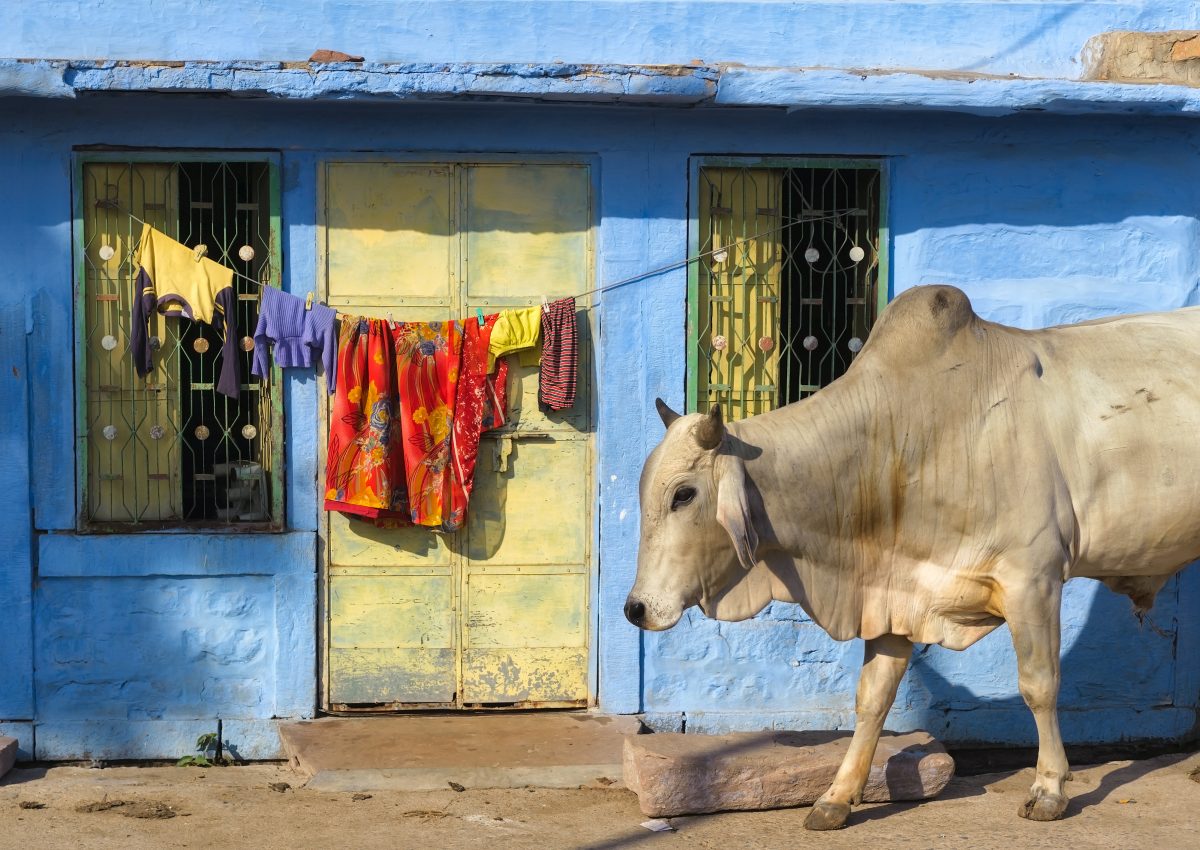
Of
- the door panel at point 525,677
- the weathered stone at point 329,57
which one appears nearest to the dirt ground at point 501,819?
the door panel at point 525,677

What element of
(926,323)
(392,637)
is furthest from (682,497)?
(392,637)

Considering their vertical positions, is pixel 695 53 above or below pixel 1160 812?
above

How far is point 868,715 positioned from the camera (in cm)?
529

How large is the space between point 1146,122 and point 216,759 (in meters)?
4.94

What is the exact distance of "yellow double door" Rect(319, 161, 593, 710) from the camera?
6285 millimetres

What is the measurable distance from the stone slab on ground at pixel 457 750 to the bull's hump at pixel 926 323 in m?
1.99

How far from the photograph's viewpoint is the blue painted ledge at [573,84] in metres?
5.79

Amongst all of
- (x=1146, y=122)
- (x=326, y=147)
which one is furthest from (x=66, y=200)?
(x=1146, y=122)

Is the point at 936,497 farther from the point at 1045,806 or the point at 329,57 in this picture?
the point at 329,57

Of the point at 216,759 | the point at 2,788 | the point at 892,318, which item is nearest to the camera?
the point at 892,318

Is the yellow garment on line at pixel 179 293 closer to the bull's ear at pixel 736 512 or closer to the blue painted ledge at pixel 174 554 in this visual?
the blue painted ledge at pixel 174 554

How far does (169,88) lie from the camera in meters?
5.80

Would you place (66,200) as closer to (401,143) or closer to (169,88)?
(169,88)

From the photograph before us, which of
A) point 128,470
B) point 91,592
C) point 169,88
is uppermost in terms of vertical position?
point 169,88
